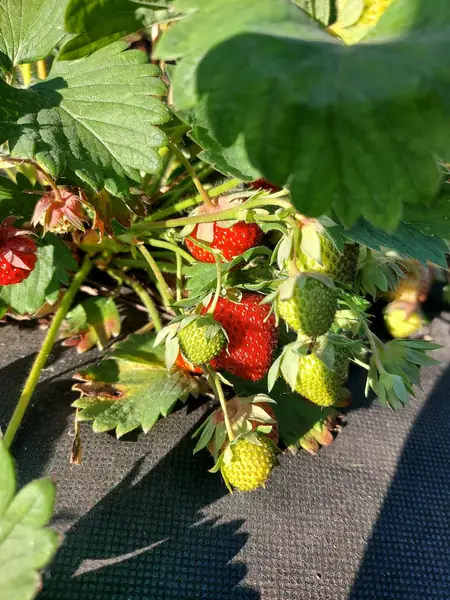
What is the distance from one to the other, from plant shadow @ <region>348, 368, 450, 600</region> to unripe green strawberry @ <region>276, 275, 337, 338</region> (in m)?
0.37

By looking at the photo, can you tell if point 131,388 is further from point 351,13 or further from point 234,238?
point 351,13

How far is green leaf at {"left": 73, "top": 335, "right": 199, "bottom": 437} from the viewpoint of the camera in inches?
29.0

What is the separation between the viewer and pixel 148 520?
680 mm

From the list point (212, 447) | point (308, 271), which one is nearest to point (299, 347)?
point (308, 271)

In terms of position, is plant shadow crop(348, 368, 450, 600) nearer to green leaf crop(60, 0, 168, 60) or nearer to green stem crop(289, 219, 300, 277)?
green stem crop(289, 219, 300, 277)

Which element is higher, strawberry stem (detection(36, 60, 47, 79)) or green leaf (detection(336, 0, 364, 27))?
green leaf (detection(336, 0, 364, 27))

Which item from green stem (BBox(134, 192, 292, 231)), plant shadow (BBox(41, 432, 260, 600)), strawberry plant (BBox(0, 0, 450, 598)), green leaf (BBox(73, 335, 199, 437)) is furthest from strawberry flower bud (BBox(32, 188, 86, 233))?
plant shadow (BBox(41, 432, 260, 600))

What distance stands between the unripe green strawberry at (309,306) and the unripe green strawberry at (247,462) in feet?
0.63

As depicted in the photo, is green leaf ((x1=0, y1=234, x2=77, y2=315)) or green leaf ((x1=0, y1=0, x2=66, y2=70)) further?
green leaf ((x1=0, y1=234, x2=77, y2=315))

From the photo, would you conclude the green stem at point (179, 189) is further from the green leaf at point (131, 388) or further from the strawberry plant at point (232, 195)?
the green leaf at point (131, 388)

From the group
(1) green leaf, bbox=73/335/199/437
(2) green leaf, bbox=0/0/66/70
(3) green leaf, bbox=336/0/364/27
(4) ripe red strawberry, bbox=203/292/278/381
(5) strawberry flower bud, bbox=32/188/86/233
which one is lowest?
(1) green leaf, bbox=73/335/199/437

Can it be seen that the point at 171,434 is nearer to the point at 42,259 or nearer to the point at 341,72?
the point at 42,259

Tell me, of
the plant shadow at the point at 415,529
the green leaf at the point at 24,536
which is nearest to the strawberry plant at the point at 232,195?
the plant shadow at the point at 415,529

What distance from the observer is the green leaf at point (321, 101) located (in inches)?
14.6
